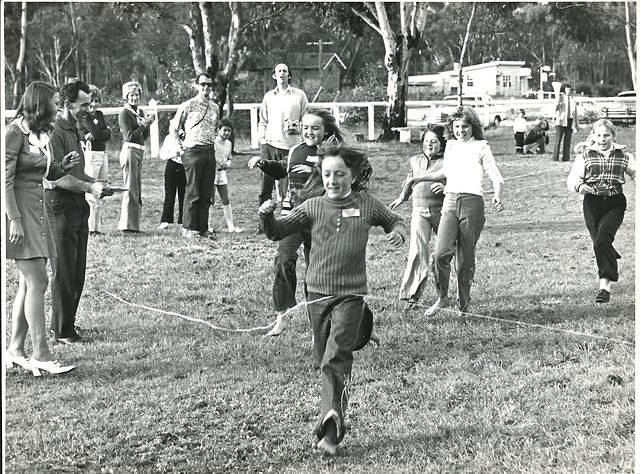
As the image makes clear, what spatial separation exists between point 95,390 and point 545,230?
6.96 m

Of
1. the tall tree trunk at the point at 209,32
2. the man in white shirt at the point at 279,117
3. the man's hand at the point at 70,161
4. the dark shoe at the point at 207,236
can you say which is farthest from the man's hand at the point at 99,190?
the tall tree trunk at the point at 209,32

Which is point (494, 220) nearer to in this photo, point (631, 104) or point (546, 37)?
point (631, 104)

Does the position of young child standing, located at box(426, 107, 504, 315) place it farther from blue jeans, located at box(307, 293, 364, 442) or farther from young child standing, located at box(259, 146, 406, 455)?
blue jeans, located at box(307, 293, 364, 442)

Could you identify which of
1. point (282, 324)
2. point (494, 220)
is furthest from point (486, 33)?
point (282, 324)

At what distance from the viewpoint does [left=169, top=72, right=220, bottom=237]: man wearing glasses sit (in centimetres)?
1012

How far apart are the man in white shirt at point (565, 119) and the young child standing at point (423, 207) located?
12.0m

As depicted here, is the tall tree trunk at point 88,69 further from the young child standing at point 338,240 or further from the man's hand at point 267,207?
the man's hand at point 267,207

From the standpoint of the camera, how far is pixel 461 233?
6.84 meters

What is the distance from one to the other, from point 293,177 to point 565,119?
13.4m

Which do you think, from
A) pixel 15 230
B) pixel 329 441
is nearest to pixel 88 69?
pixel 15 230

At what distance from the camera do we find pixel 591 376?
5.21 m

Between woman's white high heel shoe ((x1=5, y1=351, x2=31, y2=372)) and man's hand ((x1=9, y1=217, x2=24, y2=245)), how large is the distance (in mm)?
745

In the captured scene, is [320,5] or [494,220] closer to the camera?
[494,220]

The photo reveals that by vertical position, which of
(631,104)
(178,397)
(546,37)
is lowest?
(178,397)
